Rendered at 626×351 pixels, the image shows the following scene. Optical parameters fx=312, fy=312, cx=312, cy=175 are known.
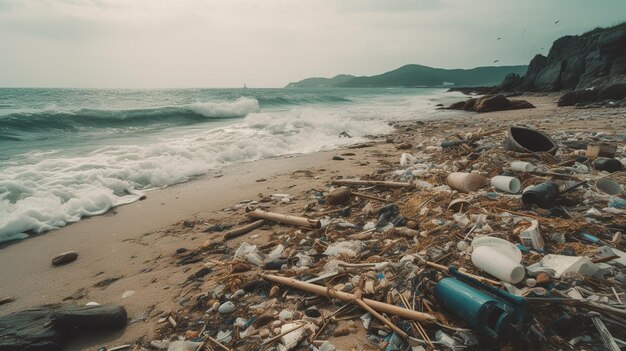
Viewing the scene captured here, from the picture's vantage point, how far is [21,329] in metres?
2.06

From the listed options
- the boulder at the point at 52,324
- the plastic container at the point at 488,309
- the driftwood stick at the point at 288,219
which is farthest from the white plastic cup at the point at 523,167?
the boulder at the point at 52,324

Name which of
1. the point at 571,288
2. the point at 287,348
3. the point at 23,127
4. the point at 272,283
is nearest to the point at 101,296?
the point at 272,283

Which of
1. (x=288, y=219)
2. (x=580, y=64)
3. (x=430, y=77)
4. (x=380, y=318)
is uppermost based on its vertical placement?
(x=430, y=77)

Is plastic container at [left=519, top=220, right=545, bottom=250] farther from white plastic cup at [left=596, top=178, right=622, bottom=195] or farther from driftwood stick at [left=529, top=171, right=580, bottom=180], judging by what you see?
driftwood stick at [left=529, top=171, right=580, bottom=180]

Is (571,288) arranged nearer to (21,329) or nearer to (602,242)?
(602,242)

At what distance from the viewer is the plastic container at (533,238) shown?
2.41m

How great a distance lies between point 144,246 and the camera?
367 cm

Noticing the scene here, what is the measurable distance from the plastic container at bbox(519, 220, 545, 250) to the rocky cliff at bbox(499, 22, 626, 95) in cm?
1920

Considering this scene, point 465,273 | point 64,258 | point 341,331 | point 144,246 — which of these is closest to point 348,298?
point 341,331

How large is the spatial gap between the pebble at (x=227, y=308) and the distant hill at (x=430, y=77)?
142031 mm

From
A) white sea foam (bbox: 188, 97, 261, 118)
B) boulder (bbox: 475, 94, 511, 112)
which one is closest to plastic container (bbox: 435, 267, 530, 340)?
boulder (bbox: 475, 94, 511, 112)

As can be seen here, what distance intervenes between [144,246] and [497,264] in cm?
359

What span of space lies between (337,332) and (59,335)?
74.8 inches

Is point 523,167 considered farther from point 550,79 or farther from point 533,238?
point 550,79
